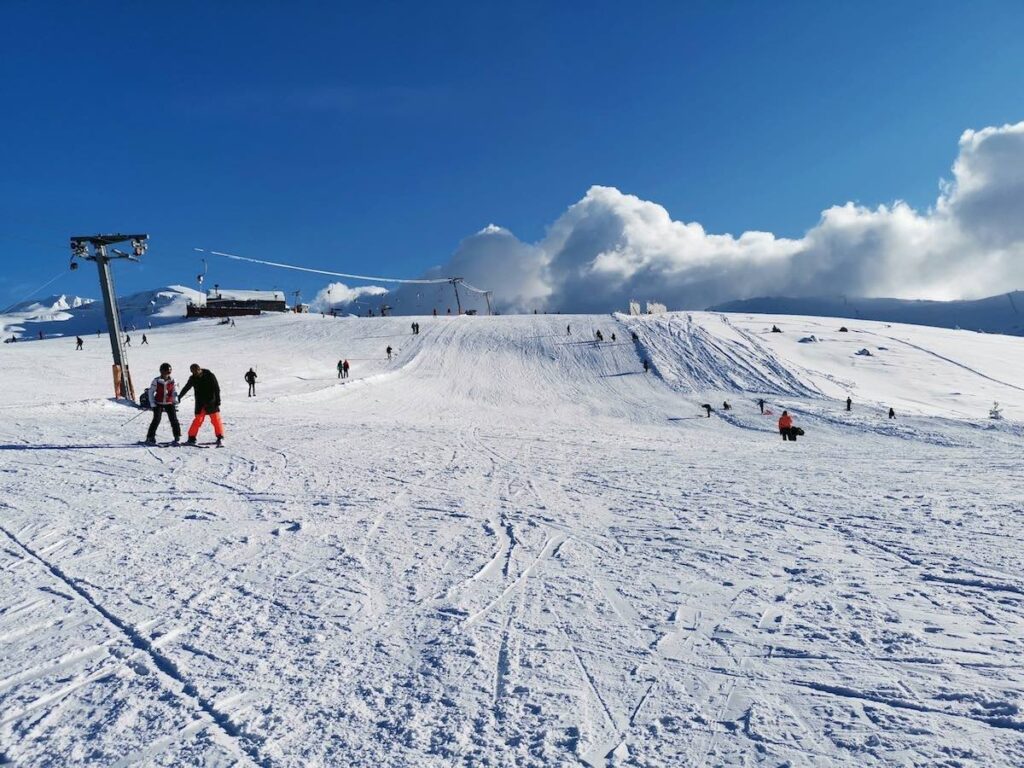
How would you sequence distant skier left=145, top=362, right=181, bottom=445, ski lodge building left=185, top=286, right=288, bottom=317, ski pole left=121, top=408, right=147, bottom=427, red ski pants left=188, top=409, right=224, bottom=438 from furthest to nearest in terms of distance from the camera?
ski lodge building left=185, top=286, right=288, bottom=317 → ski pole left=121, top=408, right=147, bottom=427 → distant skier left=145, top=362, right=181, bottom=445 → red ski pants left=188, top=409, right=224, bottom=438

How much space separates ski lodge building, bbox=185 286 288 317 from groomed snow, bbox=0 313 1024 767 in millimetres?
79338

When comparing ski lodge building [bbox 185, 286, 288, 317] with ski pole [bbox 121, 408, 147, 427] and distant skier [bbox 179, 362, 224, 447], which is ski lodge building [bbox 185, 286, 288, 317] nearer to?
ski pole [bbox 121, 408, 147, 427]

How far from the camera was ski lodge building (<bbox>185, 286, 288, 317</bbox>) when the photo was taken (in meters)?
84.9

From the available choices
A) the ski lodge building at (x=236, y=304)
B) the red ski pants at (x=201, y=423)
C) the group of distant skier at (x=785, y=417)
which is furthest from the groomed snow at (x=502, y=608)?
the ski lodge building at (x=236, y=304)

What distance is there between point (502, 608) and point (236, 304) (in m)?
103

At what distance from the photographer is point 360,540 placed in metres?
5.73

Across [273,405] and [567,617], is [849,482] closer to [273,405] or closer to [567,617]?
[567,617]

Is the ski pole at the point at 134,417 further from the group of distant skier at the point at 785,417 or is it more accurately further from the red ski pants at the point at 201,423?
the group of distant skier at the point at 785,417

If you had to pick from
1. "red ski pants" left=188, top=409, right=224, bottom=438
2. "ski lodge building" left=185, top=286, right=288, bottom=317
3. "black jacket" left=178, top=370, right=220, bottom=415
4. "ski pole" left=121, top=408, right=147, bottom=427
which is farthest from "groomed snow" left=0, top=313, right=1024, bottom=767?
"ski lodge building" left=185, top=286, right=288, bottom=317

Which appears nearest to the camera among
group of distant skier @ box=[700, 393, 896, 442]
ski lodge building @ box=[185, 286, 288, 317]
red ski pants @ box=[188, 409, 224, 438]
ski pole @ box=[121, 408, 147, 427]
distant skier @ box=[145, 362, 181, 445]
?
red ski pants @ box=[188, 409, 224, 438]

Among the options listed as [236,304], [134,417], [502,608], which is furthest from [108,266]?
[236,304]

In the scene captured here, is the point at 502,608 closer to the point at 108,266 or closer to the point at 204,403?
the point at 204,403

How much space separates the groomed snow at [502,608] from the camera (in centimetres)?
279

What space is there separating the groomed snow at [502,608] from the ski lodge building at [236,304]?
79.3 metres
